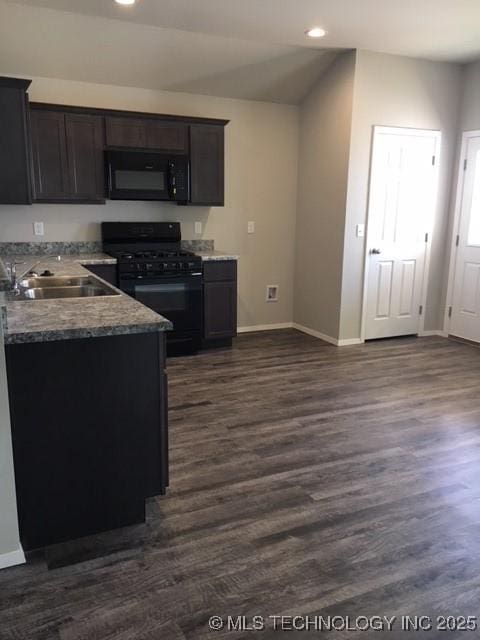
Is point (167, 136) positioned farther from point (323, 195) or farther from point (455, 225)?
point (455, 225)

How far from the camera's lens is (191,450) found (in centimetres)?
282

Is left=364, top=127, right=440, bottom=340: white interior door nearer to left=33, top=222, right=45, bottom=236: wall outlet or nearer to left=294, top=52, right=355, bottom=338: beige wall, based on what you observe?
left=294, top=52, right=355, bottom=338: beige wall

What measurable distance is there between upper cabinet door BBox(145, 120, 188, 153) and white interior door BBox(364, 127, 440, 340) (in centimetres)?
183

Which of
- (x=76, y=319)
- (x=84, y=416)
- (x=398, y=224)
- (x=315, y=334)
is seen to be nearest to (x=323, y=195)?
(x=398, y=224)

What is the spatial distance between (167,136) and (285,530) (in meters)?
3.74

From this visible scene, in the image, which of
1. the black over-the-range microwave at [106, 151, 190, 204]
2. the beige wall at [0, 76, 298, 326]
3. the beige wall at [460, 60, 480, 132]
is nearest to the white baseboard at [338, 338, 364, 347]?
the beige wall at [0, 76, 298, 326]

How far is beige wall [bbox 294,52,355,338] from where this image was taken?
15.7ft

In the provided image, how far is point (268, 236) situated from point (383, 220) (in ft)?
4.18

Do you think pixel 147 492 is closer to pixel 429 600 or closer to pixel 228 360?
pixel 429 600

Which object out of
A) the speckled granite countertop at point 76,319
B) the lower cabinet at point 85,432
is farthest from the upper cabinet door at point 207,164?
the lower cabinet at point 85,432

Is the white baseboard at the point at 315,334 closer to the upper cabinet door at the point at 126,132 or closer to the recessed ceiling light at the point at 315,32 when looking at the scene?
the upper cabinet door at the point at 126,132

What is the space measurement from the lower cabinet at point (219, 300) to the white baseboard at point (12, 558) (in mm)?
3062

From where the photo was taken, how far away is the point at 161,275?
449cm

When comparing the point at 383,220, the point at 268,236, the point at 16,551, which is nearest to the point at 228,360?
the point at 268,236
